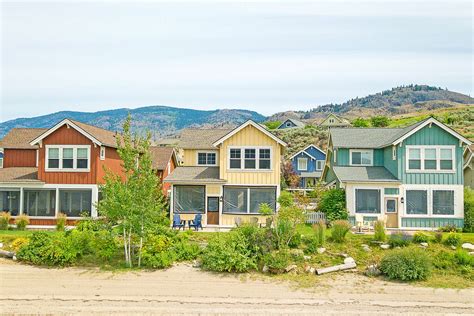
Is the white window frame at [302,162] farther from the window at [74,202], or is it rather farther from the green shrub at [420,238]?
the green shrub at [420,238]

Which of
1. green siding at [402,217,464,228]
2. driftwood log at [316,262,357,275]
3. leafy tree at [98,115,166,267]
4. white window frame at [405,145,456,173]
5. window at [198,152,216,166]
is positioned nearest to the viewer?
driftwood log at [316,262,357,275]

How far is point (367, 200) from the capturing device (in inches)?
1158

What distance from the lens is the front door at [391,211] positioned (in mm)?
29219

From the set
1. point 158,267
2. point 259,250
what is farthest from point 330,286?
point 158,267

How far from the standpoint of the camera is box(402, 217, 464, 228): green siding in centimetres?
2867

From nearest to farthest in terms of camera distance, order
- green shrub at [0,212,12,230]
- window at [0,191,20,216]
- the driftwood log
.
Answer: the driftwood log, green shrub at [0,212,12,230], window at [0,191,20,216]

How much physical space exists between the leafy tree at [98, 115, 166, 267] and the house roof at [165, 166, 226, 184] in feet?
28.6

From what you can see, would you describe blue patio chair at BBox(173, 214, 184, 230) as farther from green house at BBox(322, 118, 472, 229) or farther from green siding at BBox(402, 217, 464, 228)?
green siding at BBox(402, 217, 464, 228)

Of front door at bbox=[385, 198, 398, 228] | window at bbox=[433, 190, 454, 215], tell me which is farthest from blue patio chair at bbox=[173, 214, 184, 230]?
window at bbox=[433, 190, 454, 215]

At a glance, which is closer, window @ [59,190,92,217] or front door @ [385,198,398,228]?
front door @ [385,198,398,228]

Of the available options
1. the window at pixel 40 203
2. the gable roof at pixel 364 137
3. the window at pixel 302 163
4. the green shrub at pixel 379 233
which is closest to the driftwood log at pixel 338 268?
the green shrub at pixel 379 233

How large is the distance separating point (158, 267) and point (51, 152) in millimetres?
13924

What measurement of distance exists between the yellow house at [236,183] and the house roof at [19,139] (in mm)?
11613

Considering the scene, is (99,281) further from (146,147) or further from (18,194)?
(18,194)
